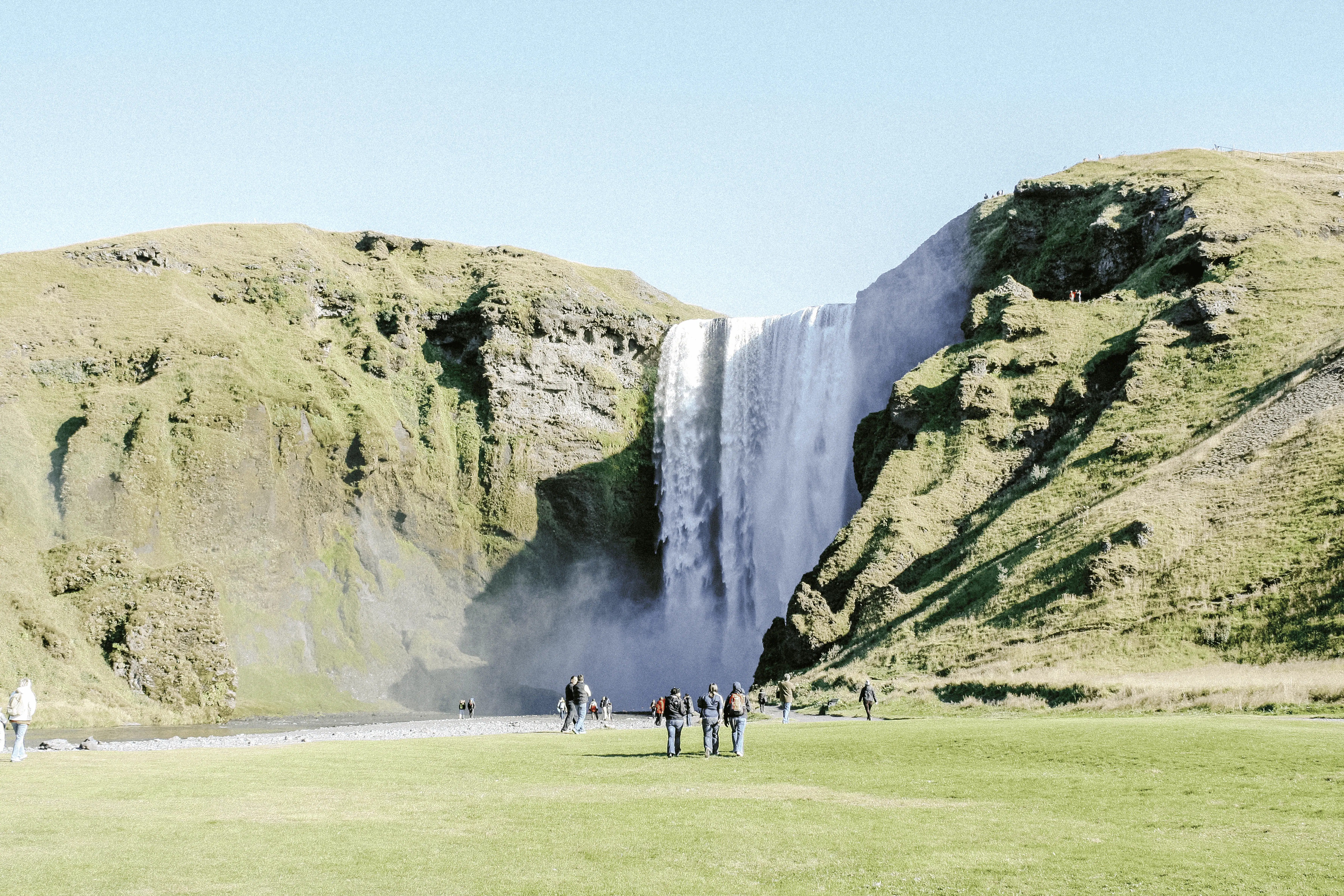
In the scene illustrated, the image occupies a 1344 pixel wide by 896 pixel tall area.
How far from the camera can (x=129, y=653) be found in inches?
2491

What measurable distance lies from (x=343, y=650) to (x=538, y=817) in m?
65.6

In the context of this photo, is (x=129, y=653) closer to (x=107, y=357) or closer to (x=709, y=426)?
(x=107, y=357)

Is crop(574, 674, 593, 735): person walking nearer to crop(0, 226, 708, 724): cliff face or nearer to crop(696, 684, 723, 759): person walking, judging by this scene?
crop(696, 684, 723, 759): person walking

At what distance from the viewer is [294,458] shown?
271ft

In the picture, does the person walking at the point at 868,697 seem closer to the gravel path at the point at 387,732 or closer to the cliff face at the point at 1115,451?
the gravel path at the point at 387,732

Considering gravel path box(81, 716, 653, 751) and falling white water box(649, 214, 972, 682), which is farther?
falling white water box(649, 214, 972, 682)

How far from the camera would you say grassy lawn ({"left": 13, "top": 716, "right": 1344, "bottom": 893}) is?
13.1 meters

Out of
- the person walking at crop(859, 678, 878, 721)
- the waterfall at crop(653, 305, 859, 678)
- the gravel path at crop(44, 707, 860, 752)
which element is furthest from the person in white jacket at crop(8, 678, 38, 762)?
the waterfall at crop(653, 305, 859, 678)

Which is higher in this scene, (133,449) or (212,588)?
(133,449)

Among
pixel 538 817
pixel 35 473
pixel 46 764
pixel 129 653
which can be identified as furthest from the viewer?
pixel 35 473

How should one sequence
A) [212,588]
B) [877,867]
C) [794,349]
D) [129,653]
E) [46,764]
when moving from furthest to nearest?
[794,349] → [212,588] → [129,653] → [46,764] → [877,867]

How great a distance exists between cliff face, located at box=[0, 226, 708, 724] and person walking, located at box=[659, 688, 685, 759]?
39089mm

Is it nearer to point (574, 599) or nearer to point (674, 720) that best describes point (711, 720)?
point (674, 720)

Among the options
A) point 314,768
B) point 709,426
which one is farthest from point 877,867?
point 709,426
